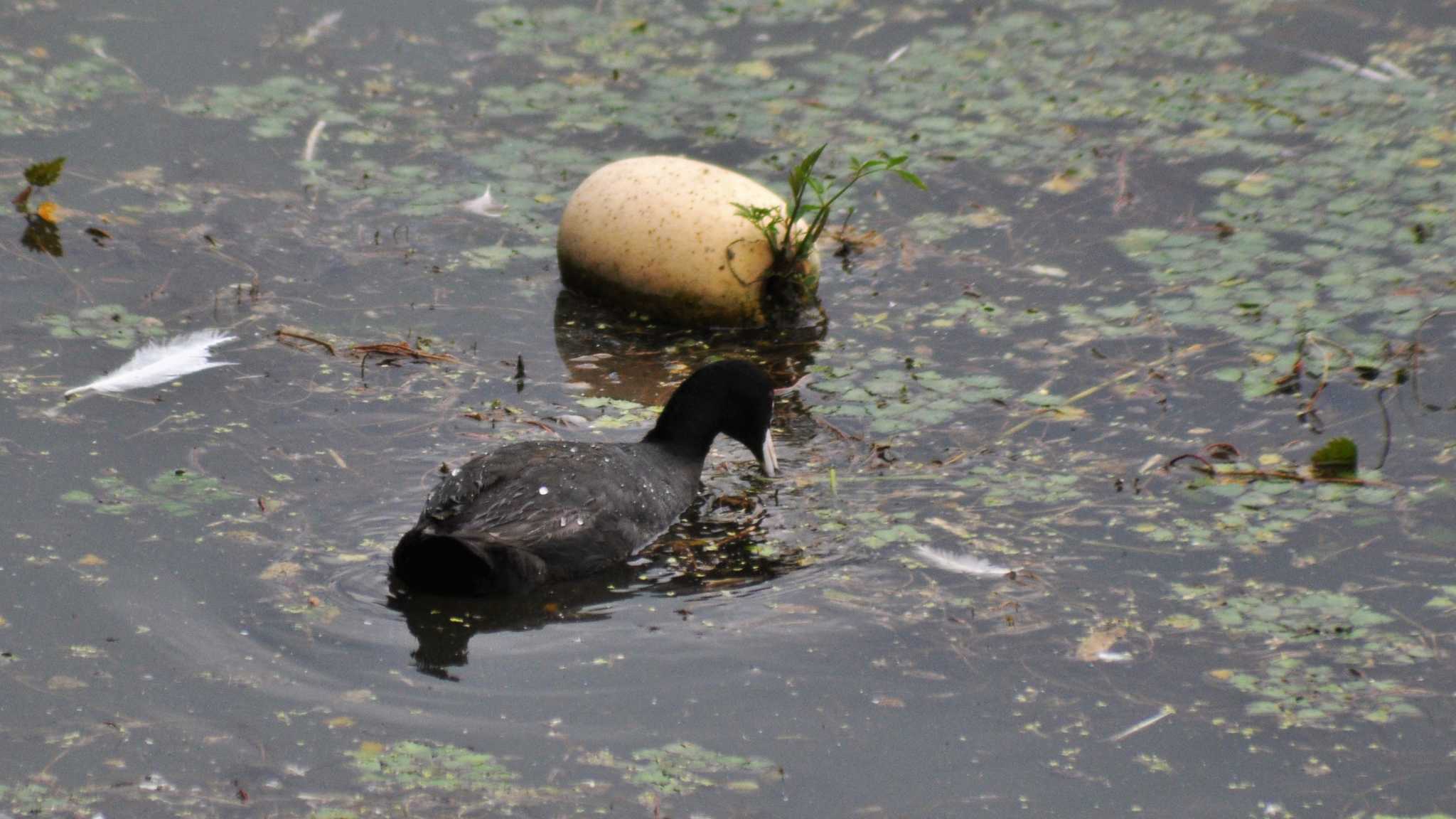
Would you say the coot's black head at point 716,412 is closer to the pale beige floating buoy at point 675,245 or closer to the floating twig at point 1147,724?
the pale beige floating buoy at point 675,245

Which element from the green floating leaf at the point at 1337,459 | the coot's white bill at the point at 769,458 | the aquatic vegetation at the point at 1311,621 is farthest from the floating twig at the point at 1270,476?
the coot's white bill at the point at 769,458

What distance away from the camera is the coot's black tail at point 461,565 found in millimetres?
5465

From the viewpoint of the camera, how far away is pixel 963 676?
528 centimetres

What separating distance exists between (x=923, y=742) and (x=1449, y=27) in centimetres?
871

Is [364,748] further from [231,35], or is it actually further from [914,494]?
[231,35]

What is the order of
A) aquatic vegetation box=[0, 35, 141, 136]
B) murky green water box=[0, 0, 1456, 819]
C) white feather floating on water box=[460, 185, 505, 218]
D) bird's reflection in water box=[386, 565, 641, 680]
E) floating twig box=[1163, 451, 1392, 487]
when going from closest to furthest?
murky green water box=[0, 0, 1456, 819], bird's reflection in water box=[386, 565, 641, 680], floating twig box=[1163, 451, 1392, 487], white feather floating on water box=[460, 185, 505, 218], aquatic vegetation box=[0, 35, 141, 136]

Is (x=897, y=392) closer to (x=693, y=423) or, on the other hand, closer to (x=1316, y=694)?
(x=693, y=423)

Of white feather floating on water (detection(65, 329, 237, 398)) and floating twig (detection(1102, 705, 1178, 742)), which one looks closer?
floating twig (detection(1102, 705, 1178, 742))

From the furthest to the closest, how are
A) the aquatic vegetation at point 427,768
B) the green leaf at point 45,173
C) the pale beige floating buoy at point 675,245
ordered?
the green leaf at point 45,173 → the pale beige floating buoy at point 675,245 → the aquatic vegetation at point 427,768

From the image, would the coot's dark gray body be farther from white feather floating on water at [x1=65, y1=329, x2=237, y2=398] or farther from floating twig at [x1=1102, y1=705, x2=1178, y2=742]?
floating twig at [x1=1102, y1=705, x2=1178, y2=742]

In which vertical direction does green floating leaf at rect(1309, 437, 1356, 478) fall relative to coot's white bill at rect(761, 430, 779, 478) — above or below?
above

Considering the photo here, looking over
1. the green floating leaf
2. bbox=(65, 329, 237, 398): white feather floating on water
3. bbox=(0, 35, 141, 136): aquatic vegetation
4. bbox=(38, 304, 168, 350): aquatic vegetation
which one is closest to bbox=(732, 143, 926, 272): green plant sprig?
the green floating leaf

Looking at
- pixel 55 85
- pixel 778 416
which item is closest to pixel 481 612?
pixel 778 416

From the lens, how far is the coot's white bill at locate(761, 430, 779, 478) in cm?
667
